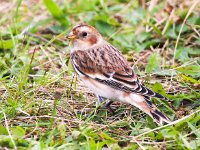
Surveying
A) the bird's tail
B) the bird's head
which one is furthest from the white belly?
the bird's head

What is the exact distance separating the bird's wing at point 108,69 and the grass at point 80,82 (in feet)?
0.93

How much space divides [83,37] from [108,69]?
59 cm

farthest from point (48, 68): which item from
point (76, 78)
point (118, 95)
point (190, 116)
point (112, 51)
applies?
point (190, 116)

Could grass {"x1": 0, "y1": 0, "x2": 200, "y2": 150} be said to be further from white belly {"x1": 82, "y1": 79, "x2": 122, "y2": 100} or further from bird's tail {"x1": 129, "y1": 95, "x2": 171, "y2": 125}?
white belly {"x1": 82, "y1": 79, "x2": 122, "y2": 100}

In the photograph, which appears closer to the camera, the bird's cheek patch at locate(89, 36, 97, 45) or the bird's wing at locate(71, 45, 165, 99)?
the bird's wing at locate(71, 45, 165, 99)

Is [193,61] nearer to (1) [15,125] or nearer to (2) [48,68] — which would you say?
(2) [48,68]

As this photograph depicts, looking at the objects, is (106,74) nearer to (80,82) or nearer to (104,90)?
(104,90)

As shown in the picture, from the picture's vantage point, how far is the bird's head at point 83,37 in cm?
604

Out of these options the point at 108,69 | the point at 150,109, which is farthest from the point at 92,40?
the point at 150,109

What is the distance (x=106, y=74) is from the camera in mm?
5617

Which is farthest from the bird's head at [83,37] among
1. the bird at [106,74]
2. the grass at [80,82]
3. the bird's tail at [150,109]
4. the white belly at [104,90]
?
the bird's tail at [150,109]

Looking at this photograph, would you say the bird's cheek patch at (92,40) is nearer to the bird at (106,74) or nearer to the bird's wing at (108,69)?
the bird at (106,74)

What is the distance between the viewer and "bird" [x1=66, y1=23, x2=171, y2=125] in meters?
5.39

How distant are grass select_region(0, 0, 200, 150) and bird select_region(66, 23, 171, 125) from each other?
0.56ft
